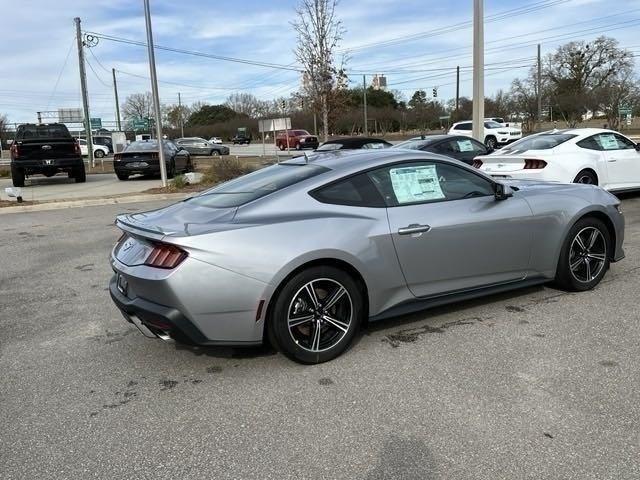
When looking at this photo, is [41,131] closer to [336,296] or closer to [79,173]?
[79,173]

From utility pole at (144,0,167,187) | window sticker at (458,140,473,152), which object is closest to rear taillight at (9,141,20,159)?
utility pole at (144,0,167,187)

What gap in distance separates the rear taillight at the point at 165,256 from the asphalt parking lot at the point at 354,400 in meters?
0.79

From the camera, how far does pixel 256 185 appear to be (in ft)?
15.0

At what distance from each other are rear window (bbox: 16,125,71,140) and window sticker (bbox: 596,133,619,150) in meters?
15.7

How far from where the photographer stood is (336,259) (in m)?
3.90

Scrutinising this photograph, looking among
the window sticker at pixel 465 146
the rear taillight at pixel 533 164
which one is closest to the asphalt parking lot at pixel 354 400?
the rear taillight at pixel 533 164

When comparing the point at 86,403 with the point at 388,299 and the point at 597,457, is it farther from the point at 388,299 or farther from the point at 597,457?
the point at 597,457

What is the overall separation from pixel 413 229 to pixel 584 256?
205cm

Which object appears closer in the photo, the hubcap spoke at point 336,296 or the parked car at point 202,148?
the hubcap spoke at point 336,296

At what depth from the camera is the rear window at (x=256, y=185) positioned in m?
4.29

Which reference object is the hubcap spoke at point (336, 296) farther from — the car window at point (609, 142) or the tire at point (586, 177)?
the car window at point (609, 142)

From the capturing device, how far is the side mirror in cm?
478

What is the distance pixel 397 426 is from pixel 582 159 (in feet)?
28.4

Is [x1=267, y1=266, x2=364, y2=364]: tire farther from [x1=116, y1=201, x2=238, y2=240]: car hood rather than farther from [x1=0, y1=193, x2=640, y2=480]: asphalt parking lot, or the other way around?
[x1=116, y1=201, x2=238, y2=240]: car hood
